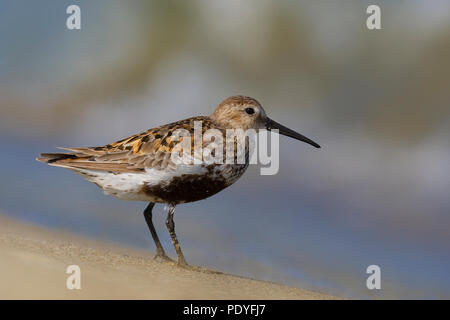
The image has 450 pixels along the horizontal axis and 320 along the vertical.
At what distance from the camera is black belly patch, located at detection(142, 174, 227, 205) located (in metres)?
6.40

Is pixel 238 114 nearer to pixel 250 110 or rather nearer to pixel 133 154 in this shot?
pixel 250 110

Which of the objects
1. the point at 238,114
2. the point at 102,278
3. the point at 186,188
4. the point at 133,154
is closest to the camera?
the point at 102,278

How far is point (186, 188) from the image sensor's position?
21.1ft

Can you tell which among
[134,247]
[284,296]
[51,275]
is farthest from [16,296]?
[134,247]

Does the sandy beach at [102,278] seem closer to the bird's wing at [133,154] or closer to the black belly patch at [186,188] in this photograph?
the black belly patch at [186,188]

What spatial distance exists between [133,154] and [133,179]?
25 centimetres

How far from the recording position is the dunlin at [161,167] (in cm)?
642

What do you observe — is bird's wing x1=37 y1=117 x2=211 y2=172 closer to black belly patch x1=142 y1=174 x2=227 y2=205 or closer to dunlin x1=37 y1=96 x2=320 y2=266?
dunlin x1=37 y1=96 x2=320 y2=266

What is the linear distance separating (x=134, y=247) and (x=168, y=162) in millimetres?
2090

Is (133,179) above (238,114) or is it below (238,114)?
below

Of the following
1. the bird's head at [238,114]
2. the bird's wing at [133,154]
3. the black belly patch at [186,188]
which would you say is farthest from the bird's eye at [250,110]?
the black belly patch at [186,188]

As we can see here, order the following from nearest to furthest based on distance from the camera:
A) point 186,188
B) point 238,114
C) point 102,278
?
point 102,278 < point 186,188 < point 238,114

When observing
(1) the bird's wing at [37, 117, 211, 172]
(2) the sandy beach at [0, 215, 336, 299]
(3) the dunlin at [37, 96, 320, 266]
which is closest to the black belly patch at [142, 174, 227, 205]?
(3) the dunlin at [37, 96, 320, 266]

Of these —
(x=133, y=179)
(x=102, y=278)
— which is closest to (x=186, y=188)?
(x=133, y=179)
